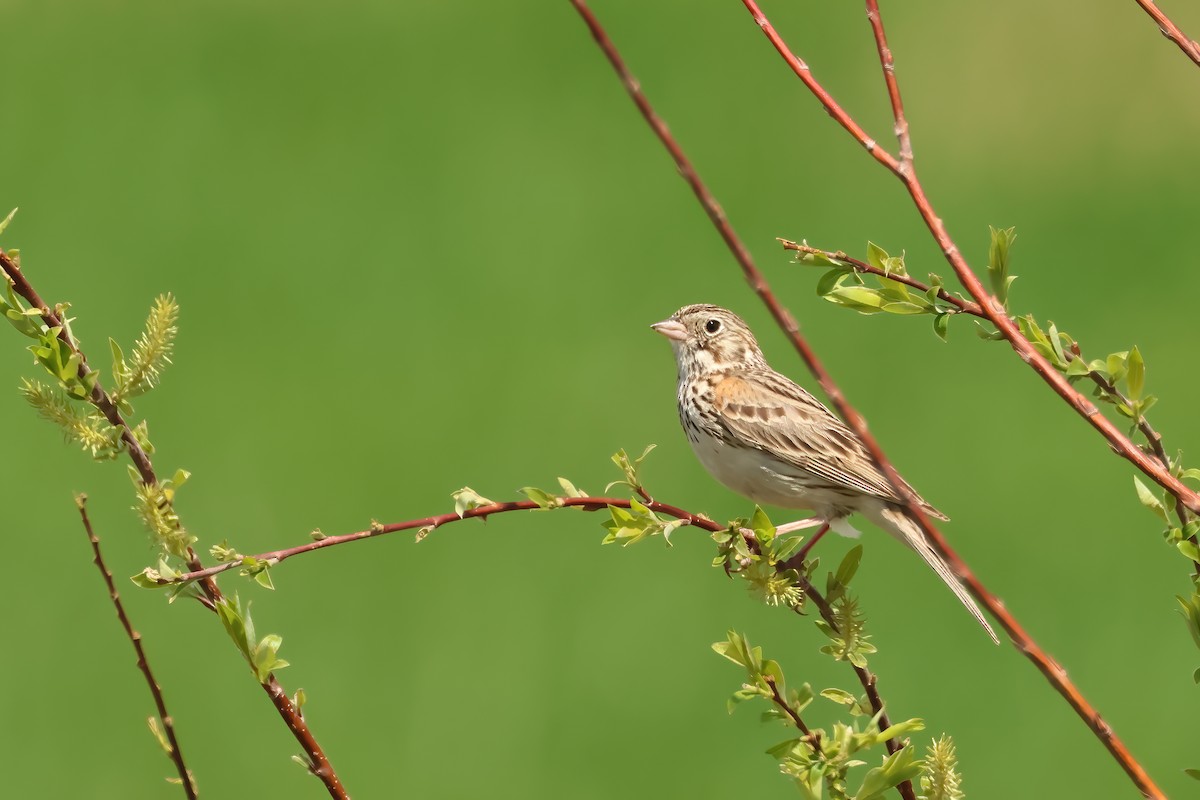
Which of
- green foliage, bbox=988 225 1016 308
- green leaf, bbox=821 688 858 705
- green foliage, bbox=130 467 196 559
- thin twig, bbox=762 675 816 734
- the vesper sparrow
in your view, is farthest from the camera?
the vesper sparrow

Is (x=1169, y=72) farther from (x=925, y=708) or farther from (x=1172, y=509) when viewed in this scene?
(x=1172, y=509)

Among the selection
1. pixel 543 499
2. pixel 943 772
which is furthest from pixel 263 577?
pixel 943 772

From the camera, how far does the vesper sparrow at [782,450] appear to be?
5148 millimetres

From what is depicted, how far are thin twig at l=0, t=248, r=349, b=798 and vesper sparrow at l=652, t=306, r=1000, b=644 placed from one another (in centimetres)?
275

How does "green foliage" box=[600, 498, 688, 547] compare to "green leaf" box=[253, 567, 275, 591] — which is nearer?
"green leaf" box=[253, 567, 275, 591]

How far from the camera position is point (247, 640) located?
242 centimetres

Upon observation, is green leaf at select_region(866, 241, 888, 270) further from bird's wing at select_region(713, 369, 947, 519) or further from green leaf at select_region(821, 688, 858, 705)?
bird's wing at select_region(713, 369, 947, 519)

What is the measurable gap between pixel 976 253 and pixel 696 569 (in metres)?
4.53

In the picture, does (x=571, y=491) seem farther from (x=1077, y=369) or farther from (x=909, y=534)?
(x=909, y=534)

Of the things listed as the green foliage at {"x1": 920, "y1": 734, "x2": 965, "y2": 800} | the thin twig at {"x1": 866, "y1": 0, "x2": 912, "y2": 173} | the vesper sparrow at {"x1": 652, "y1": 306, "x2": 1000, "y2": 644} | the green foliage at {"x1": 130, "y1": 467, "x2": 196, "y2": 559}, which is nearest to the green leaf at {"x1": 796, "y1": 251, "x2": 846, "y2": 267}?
the thin twig at {"x1": 866, "y1": 0, "x2": 912, "y2": 173}

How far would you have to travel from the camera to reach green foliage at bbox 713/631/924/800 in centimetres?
236

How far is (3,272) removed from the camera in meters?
2.48

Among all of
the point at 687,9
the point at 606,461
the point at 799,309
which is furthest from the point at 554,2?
the point at 606,461

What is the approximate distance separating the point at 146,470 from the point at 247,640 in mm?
291
